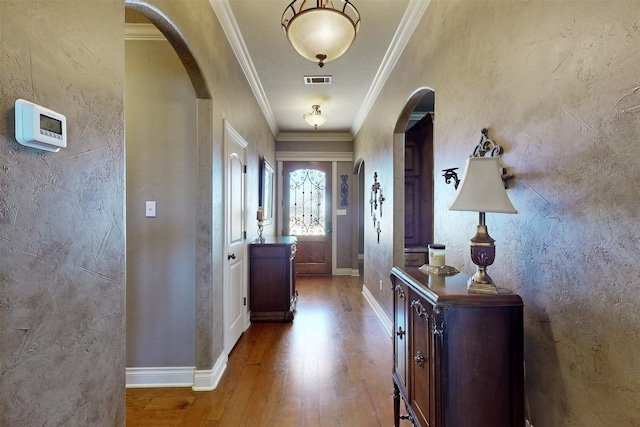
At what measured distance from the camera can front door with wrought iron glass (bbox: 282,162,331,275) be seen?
665 cm

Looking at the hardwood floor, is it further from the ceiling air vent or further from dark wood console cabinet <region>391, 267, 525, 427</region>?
the ceiling air vent

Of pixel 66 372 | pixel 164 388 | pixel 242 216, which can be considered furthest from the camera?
pixel 242 216

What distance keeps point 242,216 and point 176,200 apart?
110 cm

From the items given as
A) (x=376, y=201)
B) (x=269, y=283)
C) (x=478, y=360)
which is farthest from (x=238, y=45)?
(x=478, y=360)

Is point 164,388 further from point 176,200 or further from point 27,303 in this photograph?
point 27,303

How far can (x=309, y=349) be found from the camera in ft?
10.0

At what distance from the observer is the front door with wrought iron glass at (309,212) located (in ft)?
21.8

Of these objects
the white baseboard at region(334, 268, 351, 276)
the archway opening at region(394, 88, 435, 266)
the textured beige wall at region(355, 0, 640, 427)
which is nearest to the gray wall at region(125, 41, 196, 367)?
the textured beige wall at region(355, 0, 640, 427)

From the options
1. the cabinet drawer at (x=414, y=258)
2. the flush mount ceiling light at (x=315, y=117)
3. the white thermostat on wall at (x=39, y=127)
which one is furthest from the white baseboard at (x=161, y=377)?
the flush mount ceiling light at (x=315, y=117)

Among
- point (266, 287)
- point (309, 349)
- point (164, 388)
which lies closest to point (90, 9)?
point (164, 388)

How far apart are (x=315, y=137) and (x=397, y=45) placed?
3715mm

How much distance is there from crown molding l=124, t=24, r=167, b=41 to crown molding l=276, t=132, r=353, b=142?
420 cm

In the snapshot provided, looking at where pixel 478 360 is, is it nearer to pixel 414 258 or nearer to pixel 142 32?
pixel 414 258

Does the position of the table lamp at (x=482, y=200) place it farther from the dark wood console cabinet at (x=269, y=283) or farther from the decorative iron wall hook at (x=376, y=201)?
the dark wood console cabinet at (x=269, y=283)
